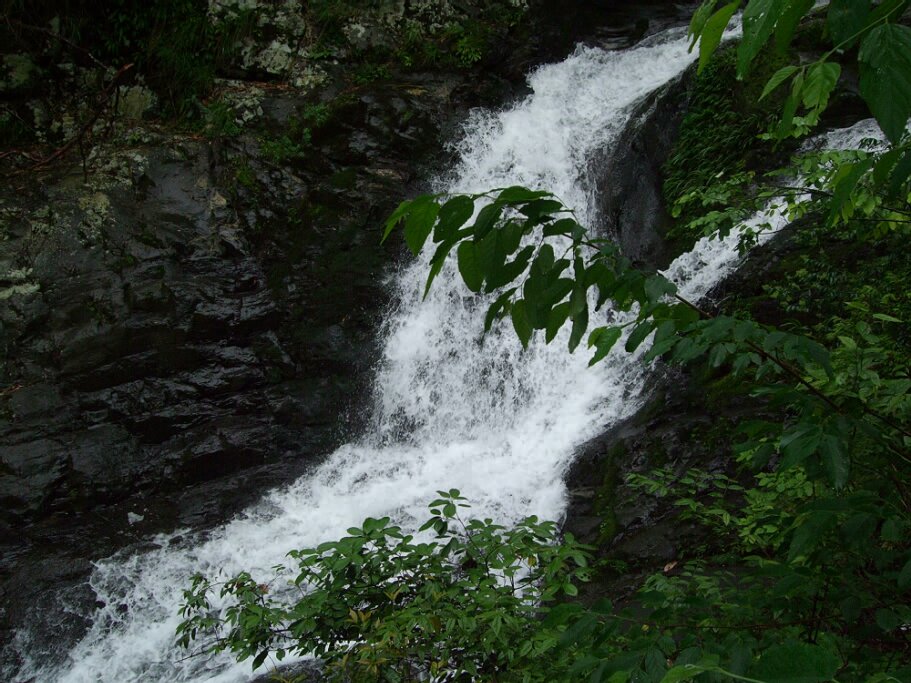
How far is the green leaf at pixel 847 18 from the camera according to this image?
0.89 m

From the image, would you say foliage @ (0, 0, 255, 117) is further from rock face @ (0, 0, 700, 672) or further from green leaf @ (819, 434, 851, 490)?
green leaf @ (819, 434, 851, 490)

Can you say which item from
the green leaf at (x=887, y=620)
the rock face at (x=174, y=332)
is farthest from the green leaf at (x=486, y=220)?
the rock face at (x=174, y=332)

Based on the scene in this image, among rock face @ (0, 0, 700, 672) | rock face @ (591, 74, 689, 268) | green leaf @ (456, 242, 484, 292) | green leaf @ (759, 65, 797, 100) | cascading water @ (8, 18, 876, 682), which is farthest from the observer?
rock face @ (591, 74, 689, 268)

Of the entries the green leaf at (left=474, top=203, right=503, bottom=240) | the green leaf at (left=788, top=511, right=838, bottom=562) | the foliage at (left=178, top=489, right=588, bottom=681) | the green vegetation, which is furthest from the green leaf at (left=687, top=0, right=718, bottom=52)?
the foliage at (left=178, top=489, right=588, bottom=681)

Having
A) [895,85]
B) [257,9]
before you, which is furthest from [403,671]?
[257,9]

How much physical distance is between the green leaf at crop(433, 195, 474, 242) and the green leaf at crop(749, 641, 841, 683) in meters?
0.74

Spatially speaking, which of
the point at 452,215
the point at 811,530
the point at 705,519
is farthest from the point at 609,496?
the point at 452,215

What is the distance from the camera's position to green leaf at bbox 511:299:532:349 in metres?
1.24

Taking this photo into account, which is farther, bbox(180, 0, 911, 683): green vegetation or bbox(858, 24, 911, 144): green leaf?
bbox(180, 0, 911, 683): green vegetation

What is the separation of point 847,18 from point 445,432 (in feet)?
23.6

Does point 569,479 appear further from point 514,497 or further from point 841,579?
point 841,579

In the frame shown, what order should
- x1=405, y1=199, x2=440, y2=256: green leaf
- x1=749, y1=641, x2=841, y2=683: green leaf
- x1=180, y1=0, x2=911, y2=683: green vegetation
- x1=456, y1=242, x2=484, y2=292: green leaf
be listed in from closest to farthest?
x1=749, y1=641, x2=841, y2=683: green leaf → x1=180, y1=0, x2=911, y2=683: green vegetation → x1=405, y1=199, x2=440, y2=256: green leaf → x1=456, y1=242, x2=484, y2=292: green leaf

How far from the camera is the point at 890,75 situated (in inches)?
32.9

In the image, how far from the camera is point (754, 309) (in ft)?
19.5
